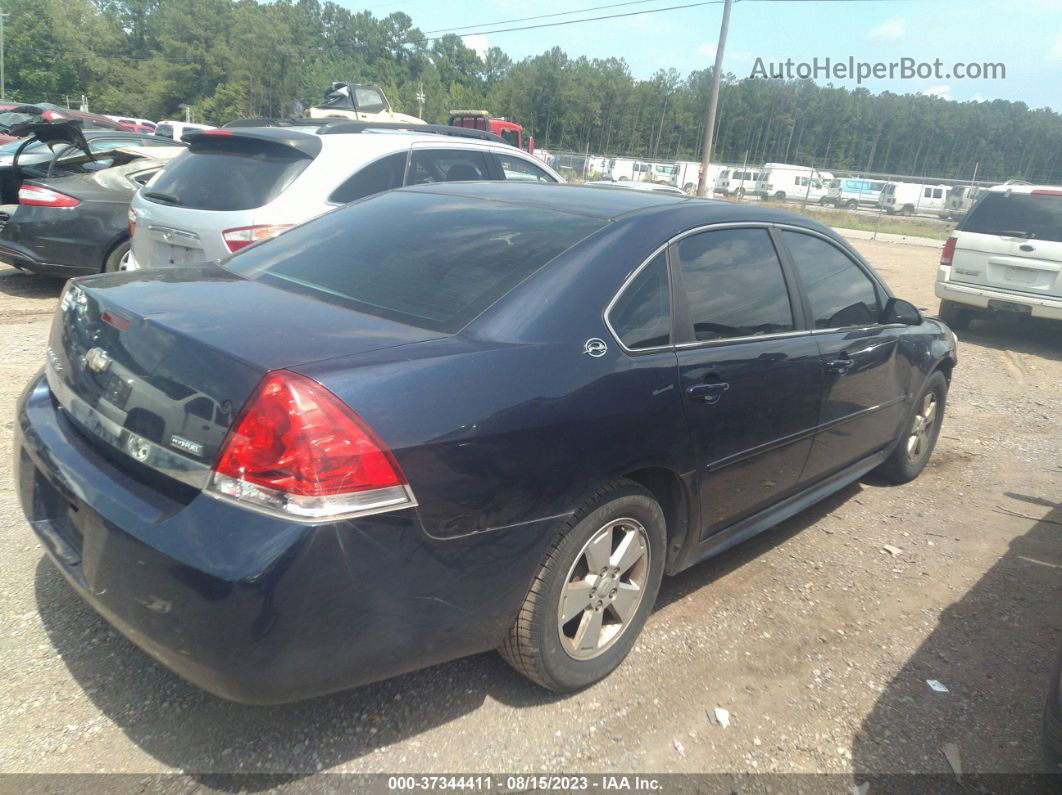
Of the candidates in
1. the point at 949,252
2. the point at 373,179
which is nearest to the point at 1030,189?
the point at 949,252

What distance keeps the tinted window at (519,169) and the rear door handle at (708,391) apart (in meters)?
4.17

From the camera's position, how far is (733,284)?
126 inches

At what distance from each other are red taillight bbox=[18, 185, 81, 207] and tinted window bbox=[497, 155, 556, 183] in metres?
4.02

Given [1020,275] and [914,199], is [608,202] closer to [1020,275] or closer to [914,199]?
[1020,275]

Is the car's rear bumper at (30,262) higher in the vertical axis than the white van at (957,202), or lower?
lower

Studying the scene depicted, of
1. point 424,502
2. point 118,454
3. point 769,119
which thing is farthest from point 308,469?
point 769,119

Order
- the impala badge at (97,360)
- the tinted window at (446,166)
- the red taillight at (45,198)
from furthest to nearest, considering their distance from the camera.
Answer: the red taillight at (45,198) < the tinted window at (446,166) < the impala badge at (97,360)

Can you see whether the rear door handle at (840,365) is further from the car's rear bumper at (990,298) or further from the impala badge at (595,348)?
the car's rear bumper at (990,298)

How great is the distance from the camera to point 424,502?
204cm

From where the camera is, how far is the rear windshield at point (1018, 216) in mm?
8891

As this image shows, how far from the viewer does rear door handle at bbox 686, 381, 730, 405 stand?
9.20 ft

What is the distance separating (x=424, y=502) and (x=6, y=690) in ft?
5.19

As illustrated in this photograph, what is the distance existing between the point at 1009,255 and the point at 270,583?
9681mm

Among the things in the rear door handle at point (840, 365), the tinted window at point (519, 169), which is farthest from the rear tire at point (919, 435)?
the tinted window at point (519, 169)
